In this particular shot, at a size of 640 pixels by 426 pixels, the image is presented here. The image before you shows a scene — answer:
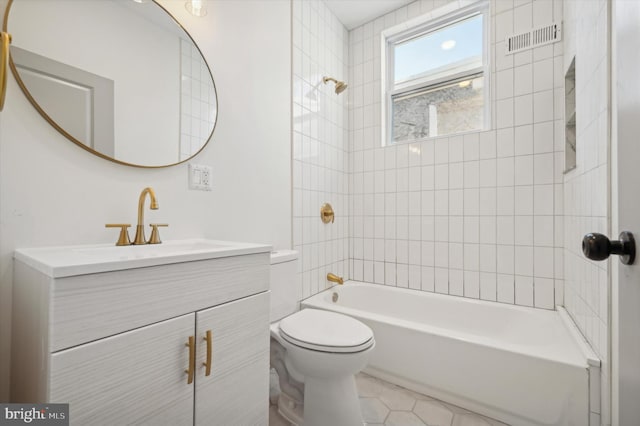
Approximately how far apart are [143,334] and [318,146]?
1.75m

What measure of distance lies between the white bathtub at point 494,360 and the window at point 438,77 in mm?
1338

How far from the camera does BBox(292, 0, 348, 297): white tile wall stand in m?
2.02

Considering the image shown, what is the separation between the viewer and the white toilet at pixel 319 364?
3.93 ft

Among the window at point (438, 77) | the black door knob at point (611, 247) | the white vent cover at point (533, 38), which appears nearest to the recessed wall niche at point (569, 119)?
the white vent cover at point (533, 38)

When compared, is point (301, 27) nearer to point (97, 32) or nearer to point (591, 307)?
point (97, 32)

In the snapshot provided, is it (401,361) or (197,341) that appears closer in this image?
(197,341)

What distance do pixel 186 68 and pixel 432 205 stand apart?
1821 millimetres

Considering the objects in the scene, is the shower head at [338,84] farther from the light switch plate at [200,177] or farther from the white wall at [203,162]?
the light switch plate at [200,177]

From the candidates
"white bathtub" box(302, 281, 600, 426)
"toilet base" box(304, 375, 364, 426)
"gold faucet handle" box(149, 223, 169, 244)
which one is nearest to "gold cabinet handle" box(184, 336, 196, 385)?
"gold faucet handle" box(149, 223, 169, 244)

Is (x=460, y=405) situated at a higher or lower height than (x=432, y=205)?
lower

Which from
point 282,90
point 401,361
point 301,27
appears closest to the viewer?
point 401,361

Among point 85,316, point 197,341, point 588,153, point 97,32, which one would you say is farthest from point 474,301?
point 97,32

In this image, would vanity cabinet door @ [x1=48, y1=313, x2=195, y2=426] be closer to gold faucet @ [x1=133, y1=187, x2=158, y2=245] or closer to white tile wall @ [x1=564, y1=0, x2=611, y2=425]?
gold faucet @ [x1=133, y1=187, x2=158, y2=245]

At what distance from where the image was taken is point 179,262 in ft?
2.63
